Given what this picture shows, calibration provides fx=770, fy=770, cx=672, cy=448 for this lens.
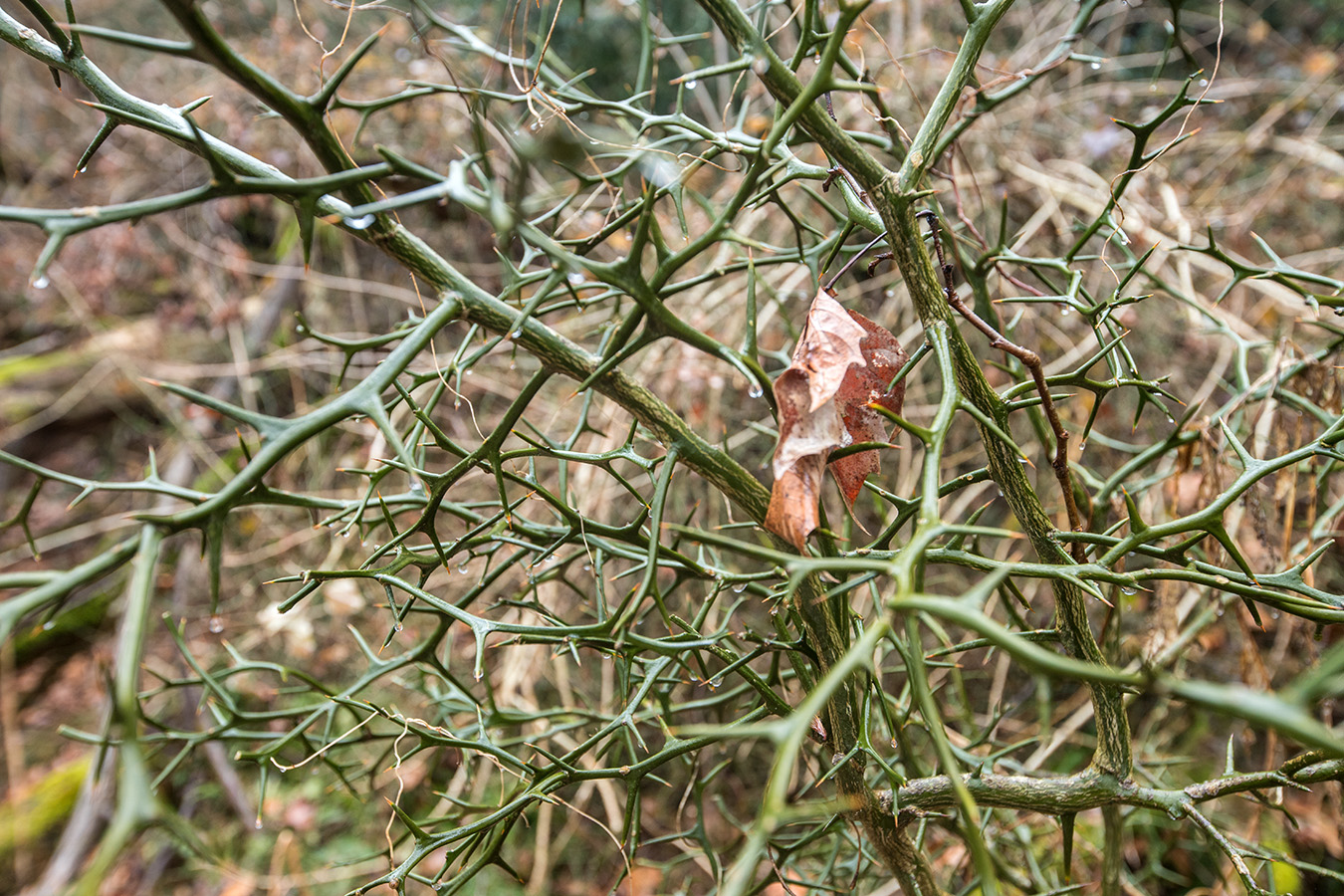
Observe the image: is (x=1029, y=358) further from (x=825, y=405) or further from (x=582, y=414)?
(x=582, y=414)

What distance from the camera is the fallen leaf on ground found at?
0.42 m

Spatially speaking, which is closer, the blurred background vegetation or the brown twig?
the brown twig

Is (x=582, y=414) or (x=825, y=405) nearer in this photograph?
(x=825, y=405)

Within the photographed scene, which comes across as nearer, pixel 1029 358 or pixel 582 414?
pixel 1029 358

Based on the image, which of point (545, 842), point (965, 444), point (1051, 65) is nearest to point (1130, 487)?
point (1051, 65)

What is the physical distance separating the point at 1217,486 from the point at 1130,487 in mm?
85

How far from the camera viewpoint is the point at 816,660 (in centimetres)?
54

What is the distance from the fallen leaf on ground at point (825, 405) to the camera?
1.37 ft

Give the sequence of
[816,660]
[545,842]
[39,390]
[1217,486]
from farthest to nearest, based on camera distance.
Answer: [39,390] → [545,842] → [1217,486] → [816,660]

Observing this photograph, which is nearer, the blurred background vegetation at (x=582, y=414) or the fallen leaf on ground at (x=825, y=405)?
the fallen leaf on ground at (x=825, y=405)

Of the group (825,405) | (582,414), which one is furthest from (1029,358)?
(582,414)

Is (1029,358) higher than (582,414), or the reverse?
(1029,358)

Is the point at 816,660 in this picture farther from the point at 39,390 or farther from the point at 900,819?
the point at 39,390

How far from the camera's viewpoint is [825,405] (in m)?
0.43
